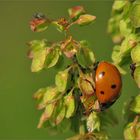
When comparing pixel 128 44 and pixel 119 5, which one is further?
pixel 119 5

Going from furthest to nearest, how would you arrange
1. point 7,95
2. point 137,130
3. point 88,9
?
point 88,9, point 7,95, point 137,130

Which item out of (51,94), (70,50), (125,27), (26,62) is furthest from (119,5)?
(26,62)

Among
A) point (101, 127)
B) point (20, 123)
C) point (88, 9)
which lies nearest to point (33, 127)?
point (20, 123)

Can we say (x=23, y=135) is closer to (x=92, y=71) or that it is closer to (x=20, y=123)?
(x=20, y=123)

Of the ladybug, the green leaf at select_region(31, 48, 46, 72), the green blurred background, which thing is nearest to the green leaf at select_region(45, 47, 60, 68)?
→ the green leaf at select_region(31, 48, 46, 72)

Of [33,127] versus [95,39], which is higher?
[95,39]

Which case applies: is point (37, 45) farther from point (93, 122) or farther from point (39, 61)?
point (93, 122)

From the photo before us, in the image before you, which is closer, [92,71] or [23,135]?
[92,71]
